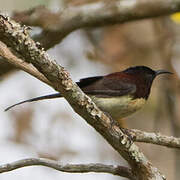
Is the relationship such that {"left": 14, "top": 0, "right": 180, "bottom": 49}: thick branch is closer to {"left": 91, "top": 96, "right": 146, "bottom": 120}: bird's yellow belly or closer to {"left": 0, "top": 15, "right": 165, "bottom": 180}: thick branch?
{"left": 91, "top": 96, "right": 146, "bottom": 120}: bird's yellow belly

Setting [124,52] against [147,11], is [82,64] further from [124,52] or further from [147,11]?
[147,11]

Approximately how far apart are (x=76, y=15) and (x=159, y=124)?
8.66 ft

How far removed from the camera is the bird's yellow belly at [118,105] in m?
4.53

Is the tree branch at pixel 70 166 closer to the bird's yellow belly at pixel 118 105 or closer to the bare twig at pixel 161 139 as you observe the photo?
the bare twig at pixel 161 139

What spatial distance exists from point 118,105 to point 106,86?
23 centimetres

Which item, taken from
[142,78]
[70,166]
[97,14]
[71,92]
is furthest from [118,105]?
[71,92]

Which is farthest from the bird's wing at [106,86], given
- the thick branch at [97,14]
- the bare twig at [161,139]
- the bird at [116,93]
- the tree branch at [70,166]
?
the tree branch at [70,166]

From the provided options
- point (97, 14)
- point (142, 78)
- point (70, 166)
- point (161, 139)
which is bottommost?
point (70, 166)

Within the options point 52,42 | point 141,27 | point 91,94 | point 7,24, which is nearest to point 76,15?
point 52,42

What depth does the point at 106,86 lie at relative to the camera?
472 centimetres

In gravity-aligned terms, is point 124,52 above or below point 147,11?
above

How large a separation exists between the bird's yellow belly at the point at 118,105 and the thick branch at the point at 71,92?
1039mm

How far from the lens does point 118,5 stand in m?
5.05

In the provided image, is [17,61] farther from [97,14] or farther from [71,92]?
[97,14]
